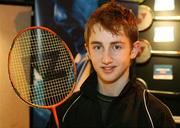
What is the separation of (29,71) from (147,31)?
42.9 inches

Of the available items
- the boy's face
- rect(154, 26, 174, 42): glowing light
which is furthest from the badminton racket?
rect(154, 26, 174, 42): glowing light

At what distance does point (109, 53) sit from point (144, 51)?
1.46 m

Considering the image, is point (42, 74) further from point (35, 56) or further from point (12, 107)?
point (12, 107)

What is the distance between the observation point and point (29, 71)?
2482 millimetres

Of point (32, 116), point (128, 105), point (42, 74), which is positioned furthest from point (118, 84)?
point (32, 116)

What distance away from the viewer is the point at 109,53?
1.34m

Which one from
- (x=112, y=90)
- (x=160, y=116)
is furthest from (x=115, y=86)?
(x=160, y=116)

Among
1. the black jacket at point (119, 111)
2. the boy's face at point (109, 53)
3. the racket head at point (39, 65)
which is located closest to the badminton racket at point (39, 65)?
the racket head at point (39, 65)

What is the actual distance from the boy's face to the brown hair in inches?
0.9

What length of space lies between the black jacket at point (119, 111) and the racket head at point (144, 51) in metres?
1.28

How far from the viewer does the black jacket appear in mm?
1316

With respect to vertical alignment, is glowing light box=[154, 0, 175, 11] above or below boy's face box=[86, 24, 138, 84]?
above

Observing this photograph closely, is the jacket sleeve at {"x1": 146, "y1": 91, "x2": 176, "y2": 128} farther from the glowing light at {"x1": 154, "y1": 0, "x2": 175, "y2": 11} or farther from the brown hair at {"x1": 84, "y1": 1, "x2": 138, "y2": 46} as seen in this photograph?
the glowing light at {"x1": 154, "y1": 0, "x2": 175, "y2": 11}

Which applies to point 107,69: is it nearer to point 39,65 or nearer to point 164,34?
point 39,65
